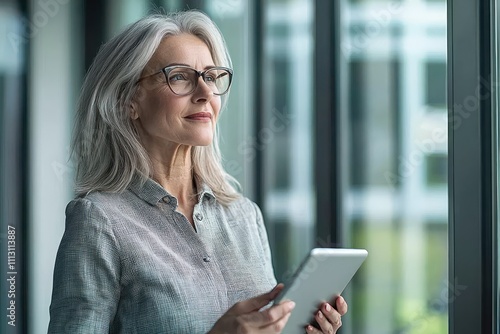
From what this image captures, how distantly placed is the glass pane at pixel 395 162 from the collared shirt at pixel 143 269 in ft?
3.65

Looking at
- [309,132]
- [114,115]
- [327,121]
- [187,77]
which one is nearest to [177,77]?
[187,77]

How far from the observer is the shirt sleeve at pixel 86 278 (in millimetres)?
1326

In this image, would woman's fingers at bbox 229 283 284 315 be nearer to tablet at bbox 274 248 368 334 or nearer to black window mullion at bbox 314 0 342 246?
tablet at bbox 274 248 368 334

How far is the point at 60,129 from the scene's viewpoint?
3.40 m

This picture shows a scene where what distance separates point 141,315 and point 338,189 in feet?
4.68

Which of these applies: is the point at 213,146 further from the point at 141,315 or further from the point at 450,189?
the point at 450,189

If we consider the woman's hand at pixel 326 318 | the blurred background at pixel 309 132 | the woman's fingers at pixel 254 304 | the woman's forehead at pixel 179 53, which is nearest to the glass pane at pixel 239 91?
the blurred background at pixel 309 132

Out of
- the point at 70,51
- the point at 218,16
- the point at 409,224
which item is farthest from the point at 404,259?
the point at 70,51

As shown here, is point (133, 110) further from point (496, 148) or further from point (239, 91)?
point (239, 91)

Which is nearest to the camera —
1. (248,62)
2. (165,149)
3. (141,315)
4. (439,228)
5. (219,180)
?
(141,315)

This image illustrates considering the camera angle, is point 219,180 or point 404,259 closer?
point 219,180

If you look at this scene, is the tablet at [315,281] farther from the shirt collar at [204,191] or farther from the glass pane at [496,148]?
the glass pane at [496,148]

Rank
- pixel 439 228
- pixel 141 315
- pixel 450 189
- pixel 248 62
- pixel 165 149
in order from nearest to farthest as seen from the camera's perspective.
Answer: pixel 141 315 < pixel 165 149 < pixel 450 189 < pixel 439 228 < pixel 248 62

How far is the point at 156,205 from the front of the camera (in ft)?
4.94
